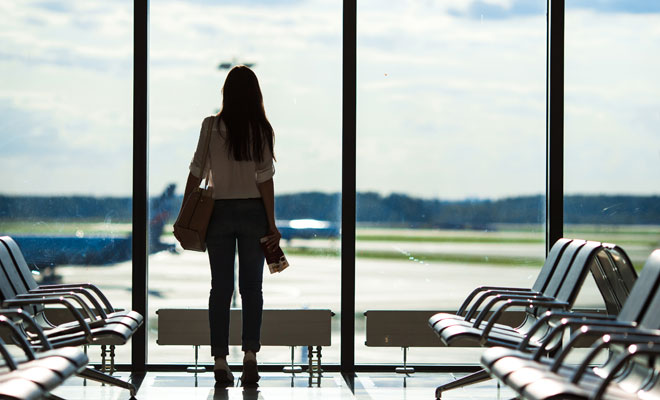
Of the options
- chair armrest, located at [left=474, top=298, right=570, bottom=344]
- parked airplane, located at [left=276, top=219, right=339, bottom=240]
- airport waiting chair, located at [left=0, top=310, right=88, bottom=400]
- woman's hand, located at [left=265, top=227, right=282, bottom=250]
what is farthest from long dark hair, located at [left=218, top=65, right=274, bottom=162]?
airport waiting chair, located at [left=0, top=310, right=88, bottom=400]

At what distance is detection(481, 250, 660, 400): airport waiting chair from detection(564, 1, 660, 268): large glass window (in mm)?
2151

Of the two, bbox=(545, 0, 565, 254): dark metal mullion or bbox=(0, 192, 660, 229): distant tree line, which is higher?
bbox=(545, 0, 565, 254): dark metal mullion

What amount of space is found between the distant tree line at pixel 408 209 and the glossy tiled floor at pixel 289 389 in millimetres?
964

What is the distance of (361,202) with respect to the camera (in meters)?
5.42

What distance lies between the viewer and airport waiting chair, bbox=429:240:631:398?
3.80 metres

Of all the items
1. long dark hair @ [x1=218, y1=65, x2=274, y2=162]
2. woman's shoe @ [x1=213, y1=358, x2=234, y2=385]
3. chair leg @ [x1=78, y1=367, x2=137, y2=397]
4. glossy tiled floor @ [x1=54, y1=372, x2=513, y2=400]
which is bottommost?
glossy tiled floor @ [x1=54, y1=372, x2=513, y2=400]

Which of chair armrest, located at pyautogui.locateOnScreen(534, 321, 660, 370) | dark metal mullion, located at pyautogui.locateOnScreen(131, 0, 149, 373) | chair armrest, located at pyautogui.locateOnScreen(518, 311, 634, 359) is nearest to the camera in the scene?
chair armrest, located at pyautogui.locateOnScreen(534, 321, 660, 370)

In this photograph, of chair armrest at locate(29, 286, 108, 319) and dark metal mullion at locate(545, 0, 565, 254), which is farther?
dark metal mullion at locate(545, 0, 565, 254)

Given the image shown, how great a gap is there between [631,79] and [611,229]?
0.96 m

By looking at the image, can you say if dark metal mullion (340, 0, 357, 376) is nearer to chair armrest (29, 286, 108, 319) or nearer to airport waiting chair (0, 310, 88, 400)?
chair armrest (29, 286, 108, 319)

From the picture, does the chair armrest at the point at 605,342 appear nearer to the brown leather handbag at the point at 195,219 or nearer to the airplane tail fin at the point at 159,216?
the brown leather handbag at the point at 195,219

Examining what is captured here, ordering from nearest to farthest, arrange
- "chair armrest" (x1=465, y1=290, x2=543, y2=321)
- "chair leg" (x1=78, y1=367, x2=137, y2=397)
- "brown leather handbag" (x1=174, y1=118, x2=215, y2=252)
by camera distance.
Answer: "chair leg" (x1=78, y1=367, x2=137, y2=397) < "chair armrest" (x1=465, y1=290, x2=543, y2=321) < "brown leather handbag" (x1=174, y1=118, x2=215, y2=252)

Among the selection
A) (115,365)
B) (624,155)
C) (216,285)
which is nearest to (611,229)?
(624,155)

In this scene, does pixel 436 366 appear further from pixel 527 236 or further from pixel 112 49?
pixel 112 49
